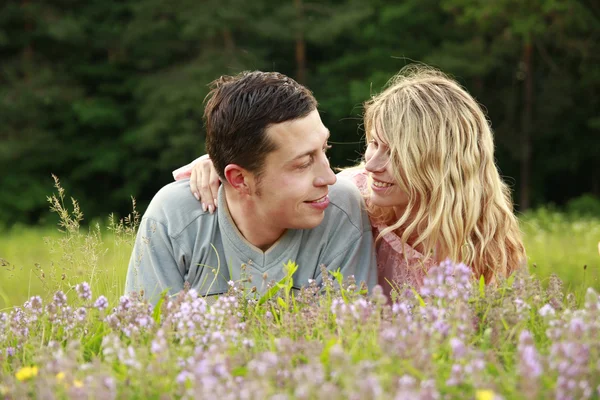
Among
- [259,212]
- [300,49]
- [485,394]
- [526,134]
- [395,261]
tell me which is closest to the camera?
[485,394]

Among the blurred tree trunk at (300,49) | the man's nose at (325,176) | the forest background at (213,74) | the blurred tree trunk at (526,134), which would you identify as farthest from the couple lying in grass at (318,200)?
the blurred tree trunk at (526,134)

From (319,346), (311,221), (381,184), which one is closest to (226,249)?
(311,221)

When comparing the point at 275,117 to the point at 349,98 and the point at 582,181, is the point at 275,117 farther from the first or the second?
the point at 582,181

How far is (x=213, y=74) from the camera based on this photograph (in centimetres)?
2184

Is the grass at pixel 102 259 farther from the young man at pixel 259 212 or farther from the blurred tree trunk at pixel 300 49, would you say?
the blurred tree trunk at pixel 300 49

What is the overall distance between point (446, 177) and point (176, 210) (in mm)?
1514

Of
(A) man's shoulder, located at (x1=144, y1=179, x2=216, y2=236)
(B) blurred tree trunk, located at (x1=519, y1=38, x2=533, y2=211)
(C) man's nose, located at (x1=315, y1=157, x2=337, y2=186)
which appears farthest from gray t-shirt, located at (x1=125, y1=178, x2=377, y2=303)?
(B) blurred tree trunk, located at (x1=519, y1=38, x2=533, y2=211)

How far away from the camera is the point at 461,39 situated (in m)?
24.6

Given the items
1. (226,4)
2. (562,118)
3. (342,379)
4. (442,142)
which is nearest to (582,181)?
(562,118)

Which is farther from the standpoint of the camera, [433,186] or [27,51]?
[27,51]

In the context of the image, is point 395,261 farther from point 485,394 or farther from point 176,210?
point 485,394

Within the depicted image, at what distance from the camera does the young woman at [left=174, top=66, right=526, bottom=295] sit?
402 centimetres

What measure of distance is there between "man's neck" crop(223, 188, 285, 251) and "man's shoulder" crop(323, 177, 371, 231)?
0.99 feet

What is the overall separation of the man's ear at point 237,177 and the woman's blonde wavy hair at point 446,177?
0.80 metres
